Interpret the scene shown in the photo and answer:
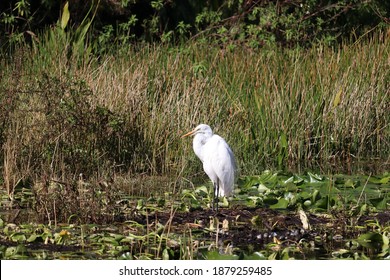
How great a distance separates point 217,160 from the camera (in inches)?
286

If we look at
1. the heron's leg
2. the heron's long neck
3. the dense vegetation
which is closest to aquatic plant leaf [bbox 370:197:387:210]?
the dense vegetation

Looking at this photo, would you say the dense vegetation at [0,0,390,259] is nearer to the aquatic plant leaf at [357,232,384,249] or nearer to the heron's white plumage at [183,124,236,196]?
the aquatic plant leaf at [357,232,384,249]

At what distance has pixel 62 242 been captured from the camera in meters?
5.84

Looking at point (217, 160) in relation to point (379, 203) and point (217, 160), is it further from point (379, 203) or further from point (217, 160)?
point (379, 203)

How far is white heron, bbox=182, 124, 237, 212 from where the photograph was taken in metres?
7.23

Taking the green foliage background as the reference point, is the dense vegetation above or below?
below

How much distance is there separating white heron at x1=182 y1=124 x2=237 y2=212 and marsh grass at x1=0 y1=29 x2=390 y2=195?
61 centimetres

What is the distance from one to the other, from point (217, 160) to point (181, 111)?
1.71 metres

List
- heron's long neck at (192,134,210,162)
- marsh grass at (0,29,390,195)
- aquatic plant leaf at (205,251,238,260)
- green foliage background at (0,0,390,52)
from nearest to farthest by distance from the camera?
aquatic plant leaf at (205,251,238,260), heron's long neck at (192,134,210,162), marsh grass at (0,29,390,195), green foliage background at (0,0,390,52)

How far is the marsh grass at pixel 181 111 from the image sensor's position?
26.7 ft

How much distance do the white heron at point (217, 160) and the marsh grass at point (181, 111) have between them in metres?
0.61

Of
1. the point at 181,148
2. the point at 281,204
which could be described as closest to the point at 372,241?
the point at 281,204

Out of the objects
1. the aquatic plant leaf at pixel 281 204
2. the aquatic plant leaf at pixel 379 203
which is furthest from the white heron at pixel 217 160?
the aquatic plant leaf at pixel 379 203

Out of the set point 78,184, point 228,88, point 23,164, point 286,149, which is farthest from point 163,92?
point 78,184
